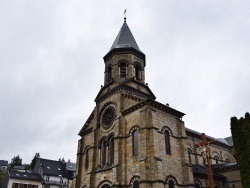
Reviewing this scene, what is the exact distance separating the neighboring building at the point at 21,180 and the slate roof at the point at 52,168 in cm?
222

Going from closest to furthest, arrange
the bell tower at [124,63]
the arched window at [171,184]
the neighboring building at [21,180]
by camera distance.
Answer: the arched window at [171,184], the bell tower at [124,63], the neighboring building at [21,180]

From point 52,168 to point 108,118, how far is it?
30.3 metres

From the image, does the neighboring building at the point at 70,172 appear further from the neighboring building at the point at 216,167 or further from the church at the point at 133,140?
the neighboring building at the point at 216,167

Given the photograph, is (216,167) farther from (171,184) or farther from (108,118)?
(108,118)

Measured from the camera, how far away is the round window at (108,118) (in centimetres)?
2591

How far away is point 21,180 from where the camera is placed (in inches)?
1740

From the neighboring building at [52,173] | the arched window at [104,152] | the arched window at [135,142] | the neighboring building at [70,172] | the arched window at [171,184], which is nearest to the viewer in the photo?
the arched window at [171,184]

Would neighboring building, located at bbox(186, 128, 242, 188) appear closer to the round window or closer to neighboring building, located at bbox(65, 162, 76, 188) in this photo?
the round window

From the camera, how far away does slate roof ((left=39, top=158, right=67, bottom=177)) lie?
160ft

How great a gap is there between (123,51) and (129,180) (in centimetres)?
1521

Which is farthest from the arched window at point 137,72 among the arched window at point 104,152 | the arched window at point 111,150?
the arched window at point 104,152

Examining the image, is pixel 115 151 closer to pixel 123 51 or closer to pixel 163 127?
pixel 163 127

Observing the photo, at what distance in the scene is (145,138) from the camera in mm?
20688

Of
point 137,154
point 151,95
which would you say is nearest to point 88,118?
point 151,95
